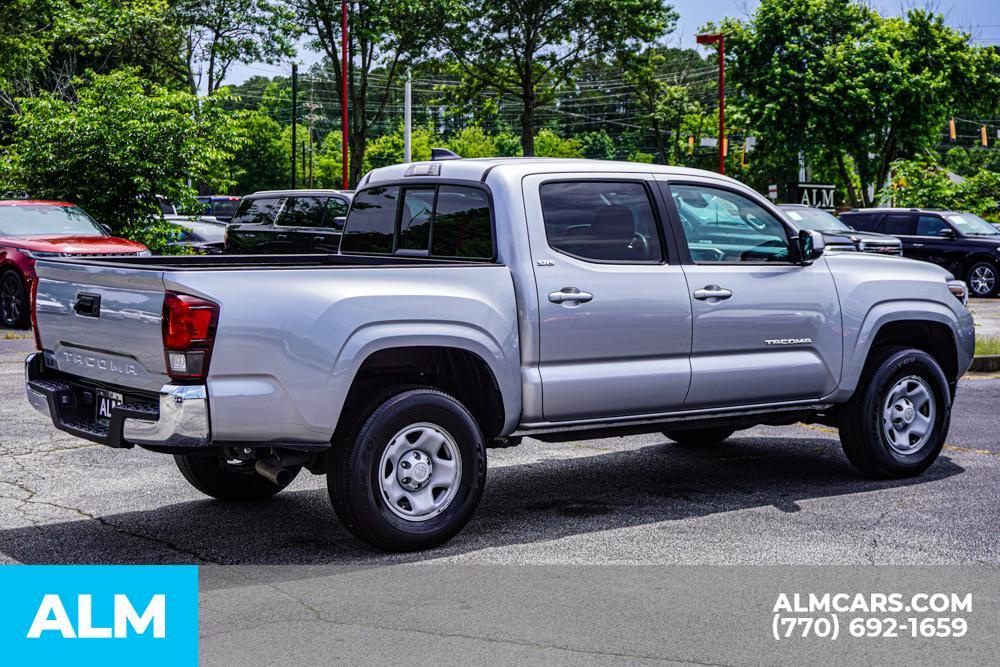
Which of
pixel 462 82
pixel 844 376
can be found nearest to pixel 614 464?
pixel 844 376

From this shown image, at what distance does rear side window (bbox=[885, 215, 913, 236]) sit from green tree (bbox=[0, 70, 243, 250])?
14.5 metres

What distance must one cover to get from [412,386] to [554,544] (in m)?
1.07

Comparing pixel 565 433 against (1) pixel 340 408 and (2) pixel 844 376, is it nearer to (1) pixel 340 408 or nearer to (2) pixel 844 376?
(1) pixel 340 408

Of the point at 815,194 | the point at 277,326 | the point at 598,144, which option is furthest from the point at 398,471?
the point at 598,144

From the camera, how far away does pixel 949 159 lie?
262 ft

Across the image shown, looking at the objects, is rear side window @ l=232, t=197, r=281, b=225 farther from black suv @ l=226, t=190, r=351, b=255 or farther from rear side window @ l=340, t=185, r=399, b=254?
rear side window @ l=340, t=185, r=399, b=254

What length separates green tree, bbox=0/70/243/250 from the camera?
69.8 feet

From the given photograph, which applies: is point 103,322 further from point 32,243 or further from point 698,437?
point 32,243

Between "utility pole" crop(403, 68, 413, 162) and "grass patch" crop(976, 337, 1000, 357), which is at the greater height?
"utility pole" crop(403, 68, 413, 162)

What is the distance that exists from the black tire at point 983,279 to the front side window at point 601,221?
70.7 ft

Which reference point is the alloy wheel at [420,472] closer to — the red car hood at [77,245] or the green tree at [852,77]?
the red car hood at [77,245]

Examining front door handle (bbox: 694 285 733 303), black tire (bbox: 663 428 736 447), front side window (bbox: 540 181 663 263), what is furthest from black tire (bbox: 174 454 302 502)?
black tire (bbox: 663 428 736 447)

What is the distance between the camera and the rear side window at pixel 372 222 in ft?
24.4

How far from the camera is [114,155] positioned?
833 inches
